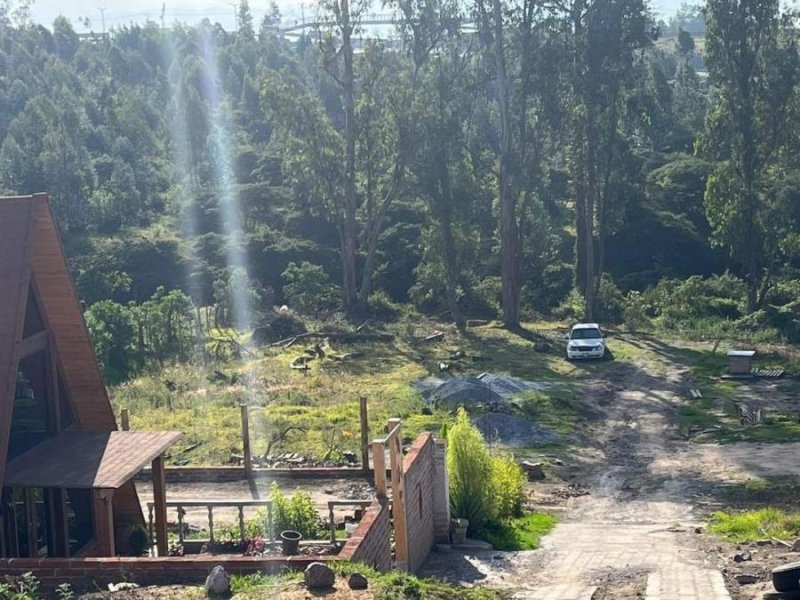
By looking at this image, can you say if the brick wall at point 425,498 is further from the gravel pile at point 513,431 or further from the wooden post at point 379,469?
the gravel pile at point 513,431

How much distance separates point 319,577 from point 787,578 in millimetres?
5637

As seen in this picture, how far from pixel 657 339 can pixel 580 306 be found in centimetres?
671

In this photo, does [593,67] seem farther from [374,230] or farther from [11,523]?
[11,523]

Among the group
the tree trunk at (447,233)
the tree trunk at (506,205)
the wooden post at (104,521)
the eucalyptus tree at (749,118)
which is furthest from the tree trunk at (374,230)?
the wooden post at (104,521)

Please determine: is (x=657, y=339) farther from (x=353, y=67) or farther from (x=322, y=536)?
(x=322, y=536)

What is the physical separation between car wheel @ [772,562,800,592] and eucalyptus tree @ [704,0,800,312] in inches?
1359

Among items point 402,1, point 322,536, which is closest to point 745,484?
point 322,536

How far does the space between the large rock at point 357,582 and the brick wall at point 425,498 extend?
478 cm

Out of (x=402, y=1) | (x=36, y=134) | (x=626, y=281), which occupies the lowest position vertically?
(x=626, y=281)

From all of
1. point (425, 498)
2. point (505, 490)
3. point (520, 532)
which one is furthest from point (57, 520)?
point (505, 490)

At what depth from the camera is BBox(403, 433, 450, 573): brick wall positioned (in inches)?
667

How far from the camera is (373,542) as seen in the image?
46.4 feet

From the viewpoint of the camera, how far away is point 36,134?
7306 centimetres

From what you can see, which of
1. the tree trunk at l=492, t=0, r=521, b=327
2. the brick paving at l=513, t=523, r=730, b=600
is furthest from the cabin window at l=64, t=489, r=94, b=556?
the tree trunk at l=492, t=0, r=521, b=327
